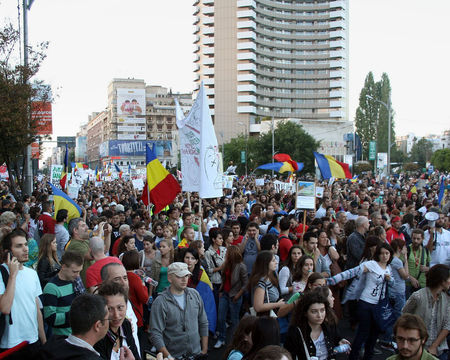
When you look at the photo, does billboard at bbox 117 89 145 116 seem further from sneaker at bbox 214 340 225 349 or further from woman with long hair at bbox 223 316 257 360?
woman with long hair at bbox 223 316 257 360

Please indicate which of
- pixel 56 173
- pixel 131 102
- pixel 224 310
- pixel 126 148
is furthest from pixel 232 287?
pixel 131 102

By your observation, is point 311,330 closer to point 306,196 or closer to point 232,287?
point 232,287

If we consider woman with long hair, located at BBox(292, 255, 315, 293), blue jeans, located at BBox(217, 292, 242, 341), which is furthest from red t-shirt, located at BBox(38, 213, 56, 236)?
woman with long hair, located at BBox(292, 255, 315, 293)

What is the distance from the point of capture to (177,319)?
4.57 m

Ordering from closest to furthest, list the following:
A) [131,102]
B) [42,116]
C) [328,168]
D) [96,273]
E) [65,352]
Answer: [65,352] < [96,273] < [328,168] < [42,116] < [131,102]

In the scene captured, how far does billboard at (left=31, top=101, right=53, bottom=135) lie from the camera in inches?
698

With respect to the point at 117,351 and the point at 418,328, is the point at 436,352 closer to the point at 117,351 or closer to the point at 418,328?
the point at 418,328

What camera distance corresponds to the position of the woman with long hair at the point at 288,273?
18.4 feet

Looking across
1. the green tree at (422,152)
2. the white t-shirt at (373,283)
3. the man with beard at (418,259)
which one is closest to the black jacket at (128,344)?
the white t-shirt at (373,283)

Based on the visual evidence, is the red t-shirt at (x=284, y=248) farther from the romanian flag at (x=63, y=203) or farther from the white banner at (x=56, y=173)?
the white banner at (x=56, y=173)

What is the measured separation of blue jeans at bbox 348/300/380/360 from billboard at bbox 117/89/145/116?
112023mm

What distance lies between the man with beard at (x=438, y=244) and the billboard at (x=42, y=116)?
46.4 ft

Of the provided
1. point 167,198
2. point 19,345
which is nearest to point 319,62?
point 167,198

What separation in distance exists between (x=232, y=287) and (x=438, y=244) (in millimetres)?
3840
